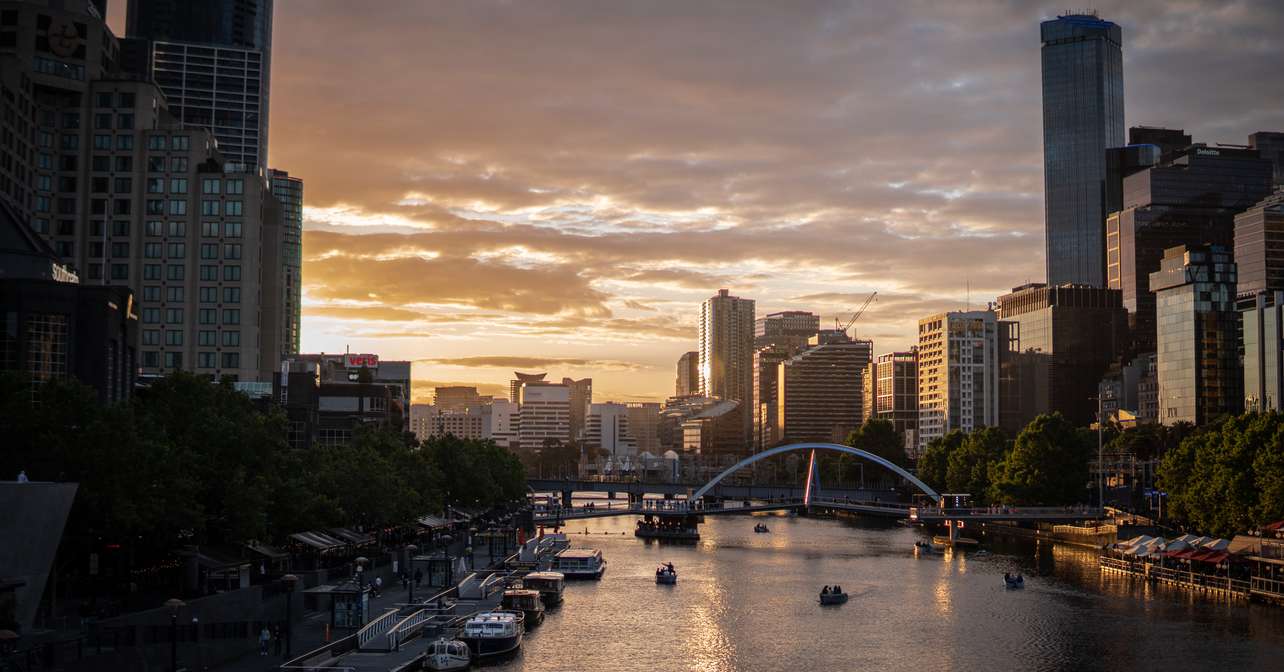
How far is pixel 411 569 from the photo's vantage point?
10012cm

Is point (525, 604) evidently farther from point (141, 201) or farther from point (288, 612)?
point (141, 201)

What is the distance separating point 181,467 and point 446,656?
16883mm

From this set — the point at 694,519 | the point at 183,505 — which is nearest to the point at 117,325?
the point at 183,505

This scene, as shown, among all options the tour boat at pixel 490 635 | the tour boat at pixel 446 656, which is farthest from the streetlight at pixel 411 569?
the tour boat at pixel 446 656

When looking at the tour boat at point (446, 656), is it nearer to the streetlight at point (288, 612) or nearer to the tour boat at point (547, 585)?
the streetlight at point (288, 612)

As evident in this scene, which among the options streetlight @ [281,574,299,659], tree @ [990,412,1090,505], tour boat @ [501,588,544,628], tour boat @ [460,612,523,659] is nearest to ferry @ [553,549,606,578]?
tour boat @ [501,588,544,628]

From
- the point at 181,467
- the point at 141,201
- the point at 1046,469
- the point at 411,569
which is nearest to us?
the point at 181,467

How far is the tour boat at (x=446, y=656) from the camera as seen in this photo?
67562 mm

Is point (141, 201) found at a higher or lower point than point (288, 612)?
higher

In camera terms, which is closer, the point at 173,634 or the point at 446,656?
the point at 173,634

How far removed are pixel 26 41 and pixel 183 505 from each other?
275 ft

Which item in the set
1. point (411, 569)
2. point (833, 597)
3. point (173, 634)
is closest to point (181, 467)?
point (173, 634)

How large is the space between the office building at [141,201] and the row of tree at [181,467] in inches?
1422

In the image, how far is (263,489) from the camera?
245ft
